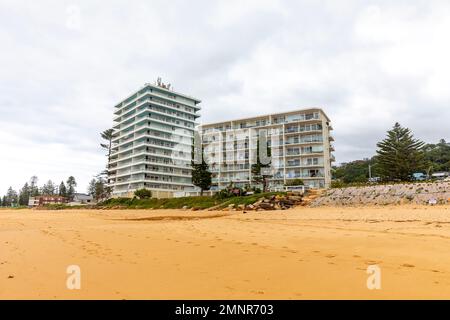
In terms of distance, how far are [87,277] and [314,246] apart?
5143mm

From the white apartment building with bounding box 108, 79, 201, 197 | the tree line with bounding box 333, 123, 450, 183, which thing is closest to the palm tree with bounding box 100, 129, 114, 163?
the white apartment building with bounding box 108, 79, 201, 197

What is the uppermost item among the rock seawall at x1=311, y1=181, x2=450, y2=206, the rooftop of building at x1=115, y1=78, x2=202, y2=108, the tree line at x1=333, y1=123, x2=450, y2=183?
the rooftop of building at x1=115, y1=78, x2=202, y2=108

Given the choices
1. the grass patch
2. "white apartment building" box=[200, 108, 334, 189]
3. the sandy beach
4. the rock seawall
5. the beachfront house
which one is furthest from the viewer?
the beachfront house

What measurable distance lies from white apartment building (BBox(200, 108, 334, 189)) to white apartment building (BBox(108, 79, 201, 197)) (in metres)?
9.89

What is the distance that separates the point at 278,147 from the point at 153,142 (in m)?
33.8

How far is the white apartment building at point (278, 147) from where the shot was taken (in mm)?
62094

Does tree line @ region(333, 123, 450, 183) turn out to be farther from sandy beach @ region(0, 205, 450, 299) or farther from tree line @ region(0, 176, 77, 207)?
tree line @ region(0, 176, 77, 207)

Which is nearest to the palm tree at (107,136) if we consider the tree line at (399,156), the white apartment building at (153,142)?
the white apartment building at (153,142)

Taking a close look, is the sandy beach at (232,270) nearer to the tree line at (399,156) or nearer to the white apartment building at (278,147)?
the tree line at (399,156)

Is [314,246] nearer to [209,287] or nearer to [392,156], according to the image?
[209,287]

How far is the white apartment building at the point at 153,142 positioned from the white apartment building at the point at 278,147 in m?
9.89

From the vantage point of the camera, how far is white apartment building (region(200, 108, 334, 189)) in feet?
204

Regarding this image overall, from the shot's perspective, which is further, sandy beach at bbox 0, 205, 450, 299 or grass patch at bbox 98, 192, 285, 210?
grass patch at bbox 98, 192, 285, 210
